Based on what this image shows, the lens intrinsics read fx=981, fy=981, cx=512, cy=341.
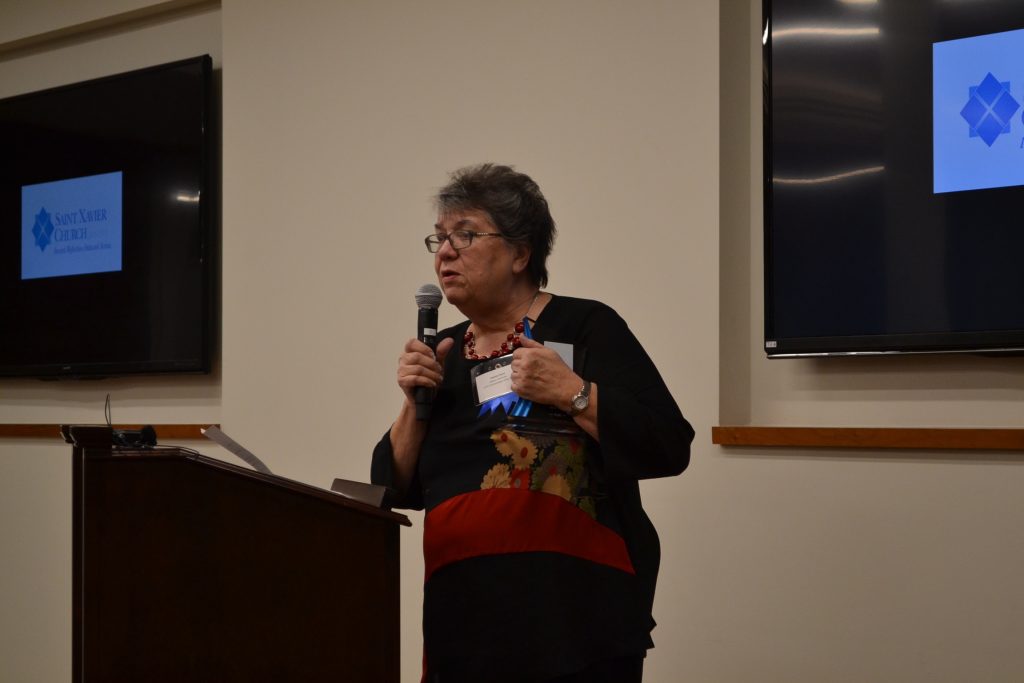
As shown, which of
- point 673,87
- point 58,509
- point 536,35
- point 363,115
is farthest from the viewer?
point 58,509

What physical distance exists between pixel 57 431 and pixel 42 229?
95 centimetres

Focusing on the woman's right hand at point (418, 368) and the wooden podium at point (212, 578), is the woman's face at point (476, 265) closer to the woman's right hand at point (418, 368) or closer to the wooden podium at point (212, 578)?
the woman's right hand at point (418, 368)

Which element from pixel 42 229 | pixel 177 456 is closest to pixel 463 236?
pixel 177 456

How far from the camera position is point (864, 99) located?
8.50ft

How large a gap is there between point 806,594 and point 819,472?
1.06 ft

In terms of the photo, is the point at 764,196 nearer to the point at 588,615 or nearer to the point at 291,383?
the point at 588,615

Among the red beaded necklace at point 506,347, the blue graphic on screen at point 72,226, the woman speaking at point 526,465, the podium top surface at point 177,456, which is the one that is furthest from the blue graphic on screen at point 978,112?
the blue graphic on screen at point 72,226

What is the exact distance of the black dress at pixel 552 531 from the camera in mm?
1592

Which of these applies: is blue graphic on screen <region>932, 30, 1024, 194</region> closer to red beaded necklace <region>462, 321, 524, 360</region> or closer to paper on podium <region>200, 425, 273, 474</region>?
red beaded necklace <region>462, 321, 524, 360</region>

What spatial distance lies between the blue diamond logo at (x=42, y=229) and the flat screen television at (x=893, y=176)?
3.24 m

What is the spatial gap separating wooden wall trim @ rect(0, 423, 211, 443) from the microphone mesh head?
2321 mm

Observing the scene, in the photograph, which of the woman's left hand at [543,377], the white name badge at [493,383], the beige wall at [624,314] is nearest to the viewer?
the woman's left hand at [543,377]

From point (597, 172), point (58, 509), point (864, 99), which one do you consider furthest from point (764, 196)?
point (58, 509)

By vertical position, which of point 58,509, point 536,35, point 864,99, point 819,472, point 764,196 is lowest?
point 58,509
